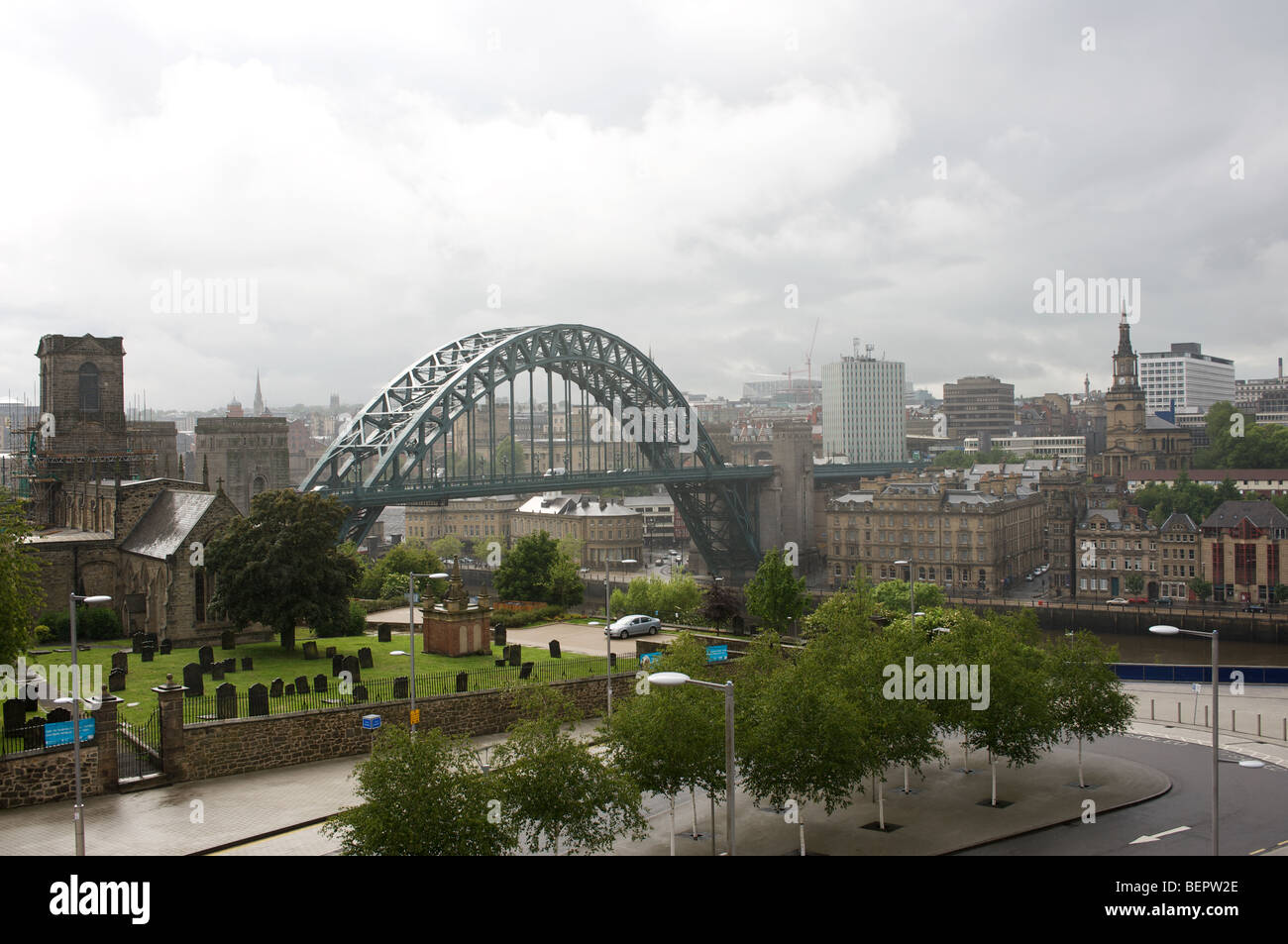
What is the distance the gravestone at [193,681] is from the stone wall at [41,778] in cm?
513

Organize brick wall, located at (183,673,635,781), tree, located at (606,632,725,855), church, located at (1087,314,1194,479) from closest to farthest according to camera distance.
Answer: tree, located at (606,632,725,855) → brick wall, located at (183,673,635,781) → church, located at (1087,314,1194,479)

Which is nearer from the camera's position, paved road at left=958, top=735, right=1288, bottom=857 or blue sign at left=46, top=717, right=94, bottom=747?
paved road at left=958, top=735, right=1288, bottom=857

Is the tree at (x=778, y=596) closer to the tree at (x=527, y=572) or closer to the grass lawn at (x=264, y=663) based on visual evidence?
the tree at (x=527, y=572)

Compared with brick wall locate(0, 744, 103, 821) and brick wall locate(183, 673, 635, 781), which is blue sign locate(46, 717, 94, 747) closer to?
brick wall locate(0, 744, 103, 821)

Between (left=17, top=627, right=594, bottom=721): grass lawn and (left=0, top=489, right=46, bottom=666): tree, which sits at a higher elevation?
(left=0, top=489, right=46, bottom=666): tree

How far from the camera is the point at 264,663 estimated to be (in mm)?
38281

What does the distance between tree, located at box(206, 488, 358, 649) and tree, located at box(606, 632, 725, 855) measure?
16.3 metres

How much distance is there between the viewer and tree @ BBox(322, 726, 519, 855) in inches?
765

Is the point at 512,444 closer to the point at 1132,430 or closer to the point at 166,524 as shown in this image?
the point at 166,524

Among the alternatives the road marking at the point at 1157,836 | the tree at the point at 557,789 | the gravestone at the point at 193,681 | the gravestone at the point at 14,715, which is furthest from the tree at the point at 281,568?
the road marking at the point at 1157,836

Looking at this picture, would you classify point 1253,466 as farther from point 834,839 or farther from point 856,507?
point 834,839

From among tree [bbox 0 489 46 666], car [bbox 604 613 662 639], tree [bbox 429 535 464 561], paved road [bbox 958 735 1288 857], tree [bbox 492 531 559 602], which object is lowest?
paved road [bbox 958 735 1288 857]

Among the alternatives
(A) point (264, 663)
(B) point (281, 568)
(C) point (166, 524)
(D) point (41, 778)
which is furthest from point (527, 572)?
(D) point (41, 778)

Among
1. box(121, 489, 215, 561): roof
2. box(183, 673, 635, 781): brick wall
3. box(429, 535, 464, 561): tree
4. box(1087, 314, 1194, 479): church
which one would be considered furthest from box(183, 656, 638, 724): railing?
box(1087, 314, 1194, 479): church
